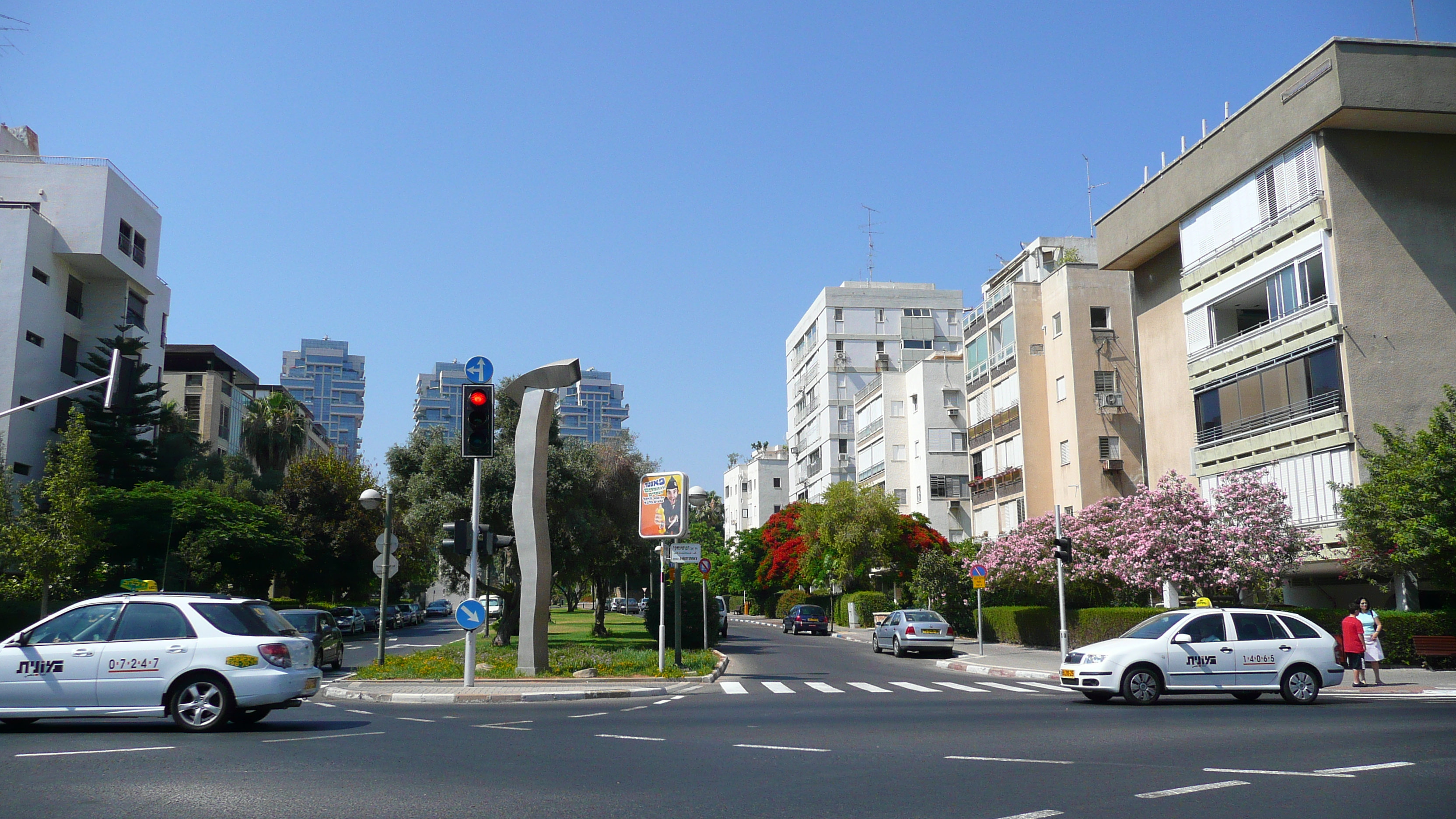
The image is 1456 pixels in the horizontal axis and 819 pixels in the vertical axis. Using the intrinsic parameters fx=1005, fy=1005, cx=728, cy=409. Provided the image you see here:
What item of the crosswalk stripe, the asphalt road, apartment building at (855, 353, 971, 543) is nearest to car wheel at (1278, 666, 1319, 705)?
the asphalt road

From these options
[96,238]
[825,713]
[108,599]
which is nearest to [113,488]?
[96,238]

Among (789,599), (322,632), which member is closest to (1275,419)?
(322,632)

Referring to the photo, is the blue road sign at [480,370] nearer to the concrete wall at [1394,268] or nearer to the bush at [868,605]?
the concrete wall at [1394,268]

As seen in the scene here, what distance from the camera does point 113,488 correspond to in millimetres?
45469

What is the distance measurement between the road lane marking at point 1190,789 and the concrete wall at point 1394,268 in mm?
21678

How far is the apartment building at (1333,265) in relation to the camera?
26516 millimetres

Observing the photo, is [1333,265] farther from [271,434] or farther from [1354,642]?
[271,434]

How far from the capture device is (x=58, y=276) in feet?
164

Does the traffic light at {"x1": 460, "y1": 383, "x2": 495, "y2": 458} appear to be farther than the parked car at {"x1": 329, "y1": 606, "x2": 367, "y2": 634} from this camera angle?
No

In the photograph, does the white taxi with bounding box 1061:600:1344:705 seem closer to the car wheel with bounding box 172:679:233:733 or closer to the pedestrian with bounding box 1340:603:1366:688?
the pedestrian with bounding box 1340:603:1366:688

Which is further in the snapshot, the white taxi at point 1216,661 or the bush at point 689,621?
the bush at point 689,621

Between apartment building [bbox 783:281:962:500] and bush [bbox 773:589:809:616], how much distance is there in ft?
35.1

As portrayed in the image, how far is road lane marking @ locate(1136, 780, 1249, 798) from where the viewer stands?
26.2 feet

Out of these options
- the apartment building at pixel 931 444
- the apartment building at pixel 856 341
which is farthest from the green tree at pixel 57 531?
the apartment building at pixel 856 341
